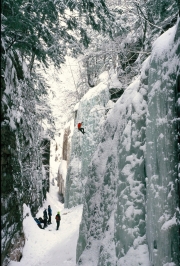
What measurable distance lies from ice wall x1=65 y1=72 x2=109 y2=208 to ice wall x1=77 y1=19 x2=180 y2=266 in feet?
31.2

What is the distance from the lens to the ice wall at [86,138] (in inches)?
662

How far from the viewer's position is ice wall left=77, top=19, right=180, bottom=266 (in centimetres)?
415

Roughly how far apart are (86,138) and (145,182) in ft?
40.2

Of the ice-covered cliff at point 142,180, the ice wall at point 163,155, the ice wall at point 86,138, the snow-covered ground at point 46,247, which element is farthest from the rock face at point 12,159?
the ice wall at point 86,138

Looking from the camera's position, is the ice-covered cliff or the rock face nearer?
the ice-covered cliff

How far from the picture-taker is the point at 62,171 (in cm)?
3044

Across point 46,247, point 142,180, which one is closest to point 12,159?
point 142,180

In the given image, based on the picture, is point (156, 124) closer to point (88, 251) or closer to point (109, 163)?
A: point (109, 163)

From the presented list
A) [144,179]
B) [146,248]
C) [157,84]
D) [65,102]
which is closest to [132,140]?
[144,179]

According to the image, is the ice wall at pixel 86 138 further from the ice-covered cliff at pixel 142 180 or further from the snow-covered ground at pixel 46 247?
the ice-covered cliff at pixel 142 180

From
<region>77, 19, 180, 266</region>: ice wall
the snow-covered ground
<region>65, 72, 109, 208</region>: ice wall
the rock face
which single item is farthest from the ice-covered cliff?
<region>65, 72, 109, 208</region>: ice wall

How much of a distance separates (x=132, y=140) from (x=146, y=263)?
2752 millimetres

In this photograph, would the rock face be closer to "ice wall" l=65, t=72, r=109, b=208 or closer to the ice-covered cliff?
the ice-covered cliff

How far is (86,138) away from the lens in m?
17.4
